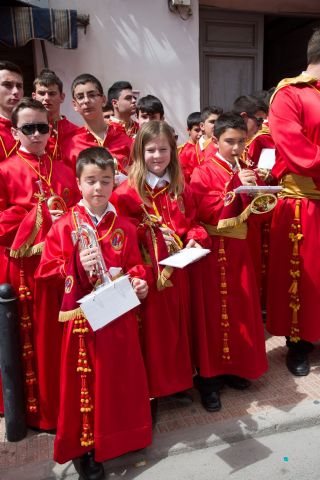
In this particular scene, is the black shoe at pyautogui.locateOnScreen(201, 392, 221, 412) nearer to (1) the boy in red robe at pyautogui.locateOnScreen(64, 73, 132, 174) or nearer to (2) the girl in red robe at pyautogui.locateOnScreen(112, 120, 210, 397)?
(2) the girl in red robe at pyautogui.locateOnScreen(112, 120, 210, 397)

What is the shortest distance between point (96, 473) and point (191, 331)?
1.07 metres

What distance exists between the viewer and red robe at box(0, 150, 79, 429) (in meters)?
2.62

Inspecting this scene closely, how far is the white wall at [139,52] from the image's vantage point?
632 centimetres

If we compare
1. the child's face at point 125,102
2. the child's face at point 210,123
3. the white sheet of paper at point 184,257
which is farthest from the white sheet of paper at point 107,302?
the child's face at point 210,123

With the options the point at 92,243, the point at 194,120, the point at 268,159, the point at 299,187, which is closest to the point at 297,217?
the point at 299,187

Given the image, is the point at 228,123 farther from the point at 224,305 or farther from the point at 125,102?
the point at 125,102

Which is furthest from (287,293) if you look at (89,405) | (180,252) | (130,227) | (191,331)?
(89,405)

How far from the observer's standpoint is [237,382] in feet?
11.0

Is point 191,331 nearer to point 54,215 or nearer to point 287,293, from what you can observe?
point 287,293

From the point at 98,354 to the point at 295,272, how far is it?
168cm

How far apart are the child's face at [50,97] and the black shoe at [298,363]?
267cm

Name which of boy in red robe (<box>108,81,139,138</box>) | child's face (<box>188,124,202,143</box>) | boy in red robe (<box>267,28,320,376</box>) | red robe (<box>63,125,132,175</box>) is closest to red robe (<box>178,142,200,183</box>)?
child's face (<box>188,124,202,143</box>)

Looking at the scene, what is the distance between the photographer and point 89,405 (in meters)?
2.42

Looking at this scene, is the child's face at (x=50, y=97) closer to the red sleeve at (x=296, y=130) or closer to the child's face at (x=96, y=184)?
the child's face at (x=96, y=184)
